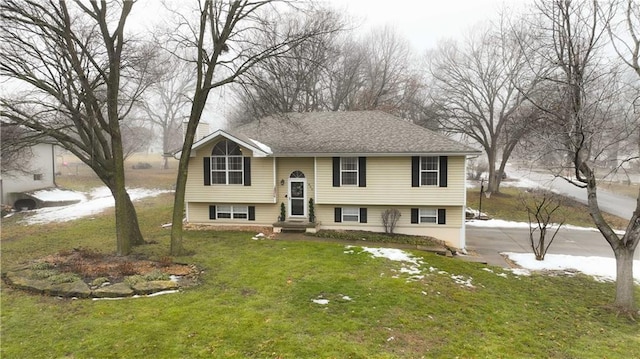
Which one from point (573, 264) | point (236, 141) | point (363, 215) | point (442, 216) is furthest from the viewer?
point (363, 215)

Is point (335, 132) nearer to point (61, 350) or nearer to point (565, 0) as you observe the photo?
point (565, 0)

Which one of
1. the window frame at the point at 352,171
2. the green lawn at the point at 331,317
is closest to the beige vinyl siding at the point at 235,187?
the window frame at the point at 352,171

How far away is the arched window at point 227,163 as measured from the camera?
16.7 meters

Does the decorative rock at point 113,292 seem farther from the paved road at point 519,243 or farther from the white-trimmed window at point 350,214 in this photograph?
the paved road at point 519,243

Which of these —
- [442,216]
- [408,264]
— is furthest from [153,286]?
[442,216]

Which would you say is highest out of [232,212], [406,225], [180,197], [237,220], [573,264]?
[180,197]

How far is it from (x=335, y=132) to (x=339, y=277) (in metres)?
9.16

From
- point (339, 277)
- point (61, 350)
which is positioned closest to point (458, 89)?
point (339, 277)

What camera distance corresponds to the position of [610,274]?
12.3m

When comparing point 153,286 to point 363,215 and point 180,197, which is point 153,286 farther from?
point 363,215

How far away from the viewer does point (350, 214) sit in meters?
16.7

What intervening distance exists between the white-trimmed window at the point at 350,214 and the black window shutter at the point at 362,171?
4.22 ft

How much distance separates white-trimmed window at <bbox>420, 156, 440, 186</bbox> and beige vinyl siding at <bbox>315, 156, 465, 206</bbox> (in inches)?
10.5

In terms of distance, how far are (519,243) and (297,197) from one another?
1060cm
